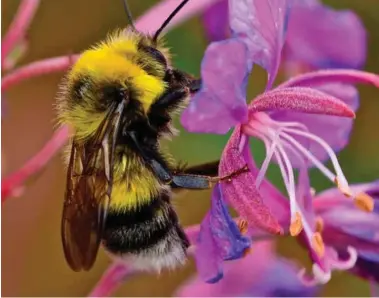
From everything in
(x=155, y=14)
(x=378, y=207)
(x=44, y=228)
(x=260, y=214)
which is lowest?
(x=44, y=228)

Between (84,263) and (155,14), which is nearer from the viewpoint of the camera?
(84,263)

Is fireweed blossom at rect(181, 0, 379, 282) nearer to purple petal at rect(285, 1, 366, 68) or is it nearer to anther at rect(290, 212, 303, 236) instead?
anther at rect(290, 212, 303, 236)

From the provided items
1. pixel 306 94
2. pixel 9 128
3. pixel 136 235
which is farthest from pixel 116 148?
pixel 9 128

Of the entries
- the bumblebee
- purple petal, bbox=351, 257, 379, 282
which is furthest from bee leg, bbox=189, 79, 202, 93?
purple petal, bbox=351, 257, 379, 282

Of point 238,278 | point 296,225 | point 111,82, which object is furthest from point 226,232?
point 238,278

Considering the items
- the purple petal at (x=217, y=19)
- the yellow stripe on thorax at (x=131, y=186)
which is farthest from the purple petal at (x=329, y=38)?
the yellow stripe on thorax at (x=131, y=186)

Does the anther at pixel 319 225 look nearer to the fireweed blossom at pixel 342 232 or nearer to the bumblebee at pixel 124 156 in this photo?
the fireweed blossom at pixel 342 232

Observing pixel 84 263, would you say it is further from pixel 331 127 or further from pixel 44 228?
pixel 44 228

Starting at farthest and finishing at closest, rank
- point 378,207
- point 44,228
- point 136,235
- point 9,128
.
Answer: point 9,128, point 44,228, point 378,207, point 136,235
